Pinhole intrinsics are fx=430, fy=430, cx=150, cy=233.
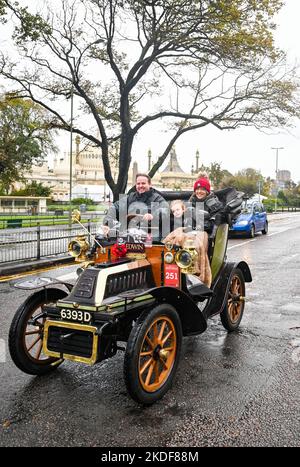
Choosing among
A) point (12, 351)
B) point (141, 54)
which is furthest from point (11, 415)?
point (141, 54)

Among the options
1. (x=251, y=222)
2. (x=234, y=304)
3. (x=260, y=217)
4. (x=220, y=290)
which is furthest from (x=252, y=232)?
(x=220, y=290)

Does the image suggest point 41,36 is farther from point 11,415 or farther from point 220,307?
point 11,415

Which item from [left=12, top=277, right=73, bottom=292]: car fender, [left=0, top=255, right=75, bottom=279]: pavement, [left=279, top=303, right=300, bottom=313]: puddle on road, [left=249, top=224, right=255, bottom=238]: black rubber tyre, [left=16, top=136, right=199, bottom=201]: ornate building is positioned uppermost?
[left=16, top=136, right=199, bottom=201]: ornate building

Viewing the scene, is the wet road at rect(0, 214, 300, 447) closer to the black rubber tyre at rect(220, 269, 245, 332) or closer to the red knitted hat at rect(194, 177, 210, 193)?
the black rubber tyre at rect(220, 269, 245, 332)

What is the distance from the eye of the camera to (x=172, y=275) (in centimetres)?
→ 436

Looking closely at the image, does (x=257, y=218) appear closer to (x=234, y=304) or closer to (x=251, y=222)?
(x=251, y=222)

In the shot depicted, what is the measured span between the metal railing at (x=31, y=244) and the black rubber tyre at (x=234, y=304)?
16.7ft

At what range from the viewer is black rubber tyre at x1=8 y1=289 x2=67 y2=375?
3949 mm

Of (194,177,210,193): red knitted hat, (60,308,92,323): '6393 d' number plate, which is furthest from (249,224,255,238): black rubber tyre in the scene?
(60,308,92,323): '6393 d' number plate

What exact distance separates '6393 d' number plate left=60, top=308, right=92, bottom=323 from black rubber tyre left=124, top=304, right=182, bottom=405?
404mm

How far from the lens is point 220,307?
5.15 meters

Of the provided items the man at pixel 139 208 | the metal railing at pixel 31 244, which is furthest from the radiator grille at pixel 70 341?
the metal railing at pixel 31 244

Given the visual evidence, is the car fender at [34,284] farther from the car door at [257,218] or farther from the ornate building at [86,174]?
the ornate building at [86,174]

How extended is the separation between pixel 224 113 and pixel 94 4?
26.1 feet
